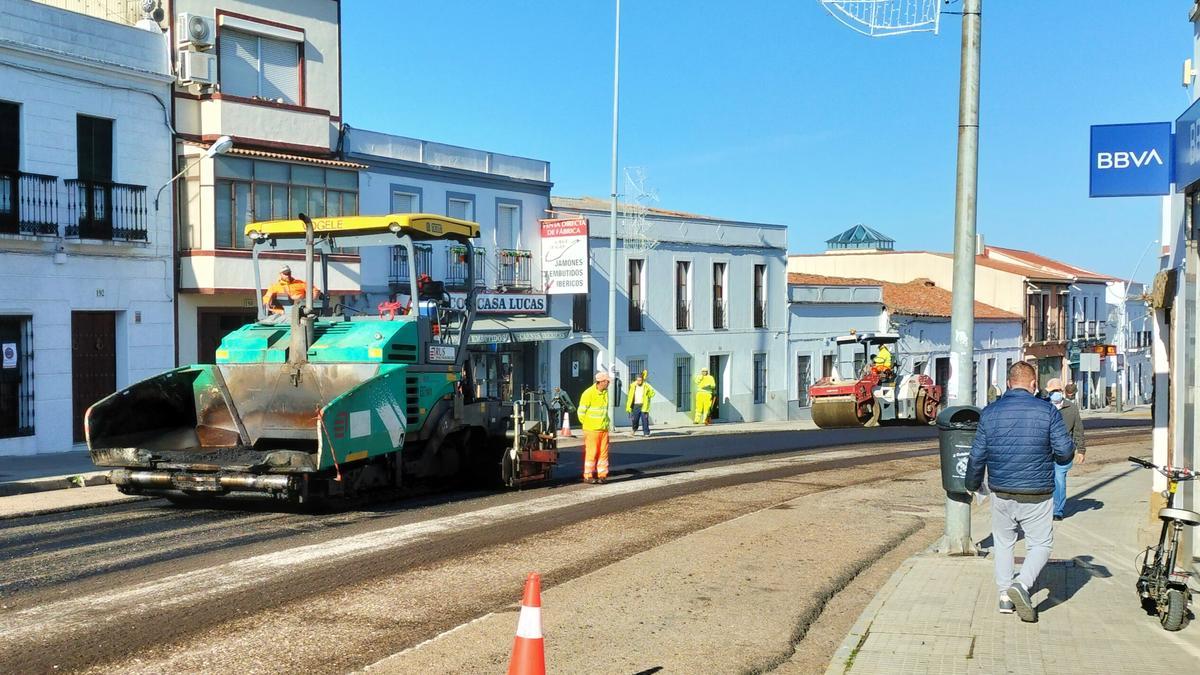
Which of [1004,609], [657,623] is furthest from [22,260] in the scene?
[1004,609]

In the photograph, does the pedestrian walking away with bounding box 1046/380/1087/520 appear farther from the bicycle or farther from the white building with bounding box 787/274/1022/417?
the white building with bounding box 787/274/1022/417

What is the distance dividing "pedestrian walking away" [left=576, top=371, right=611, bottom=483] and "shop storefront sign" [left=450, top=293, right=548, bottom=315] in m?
13.7

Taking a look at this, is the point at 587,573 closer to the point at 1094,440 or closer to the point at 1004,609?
the point at 1004,609

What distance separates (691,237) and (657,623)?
31550mm

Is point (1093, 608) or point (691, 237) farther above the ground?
point (691, 237)

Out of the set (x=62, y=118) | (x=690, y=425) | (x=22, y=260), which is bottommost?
(x=690, y=425)

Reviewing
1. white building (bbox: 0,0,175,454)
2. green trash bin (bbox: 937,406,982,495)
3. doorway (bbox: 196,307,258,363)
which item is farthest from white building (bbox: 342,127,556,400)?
green trash bin (bbox: 937,406,982,495)

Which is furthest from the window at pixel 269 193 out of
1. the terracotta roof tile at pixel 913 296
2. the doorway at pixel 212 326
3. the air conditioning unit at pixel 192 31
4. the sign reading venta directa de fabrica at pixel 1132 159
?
the terracotta roof tile at pixel 913 296

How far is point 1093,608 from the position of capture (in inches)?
319

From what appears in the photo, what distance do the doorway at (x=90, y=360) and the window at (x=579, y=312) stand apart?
14.7m

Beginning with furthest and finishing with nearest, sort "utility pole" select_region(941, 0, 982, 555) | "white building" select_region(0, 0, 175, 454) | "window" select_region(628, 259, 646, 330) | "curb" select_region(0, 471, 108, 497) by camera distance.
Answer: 1. "window" select_region(628, 259, 646, 330)
2. "white building" select_region(0, 0, 175, 454)
3. "curb" select_region(0, 471, 108, 497)
4. "utility pole" select_region(941, 0, 982, 555)

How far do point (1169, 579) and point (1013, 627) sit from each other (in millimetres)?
991

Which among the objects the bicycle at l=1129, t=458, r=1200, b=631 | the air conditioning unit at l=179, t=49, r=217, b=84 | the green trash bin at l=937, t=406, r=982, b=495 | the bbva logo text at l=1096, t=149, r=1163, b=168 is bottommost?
the bicycle at l=1129, t=458, r=1200, b=631

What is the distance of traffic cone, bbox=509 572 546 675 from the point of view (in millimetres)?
5535
